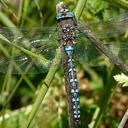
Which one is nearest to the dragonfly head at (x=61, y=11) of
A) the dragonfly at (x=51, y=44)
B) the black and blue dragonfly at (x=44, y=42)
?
the dragonfly at (x=51, y=44)

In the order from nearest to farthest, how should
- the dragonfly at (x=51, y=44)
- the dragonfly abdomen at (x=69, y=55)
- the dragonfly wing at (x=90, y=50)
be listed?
the dragonfly abdomen at (x=69, y=55), the dragonfly at (x=51, y=44), the dragonfly wing at (x=90, y=50)

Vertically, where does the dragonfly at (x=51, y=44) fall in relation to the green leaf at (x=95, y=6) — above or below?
below

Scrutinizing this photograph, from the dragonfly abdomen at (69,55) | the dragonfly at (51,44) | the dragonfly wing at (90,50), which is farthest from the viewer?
the dragonfly wing at (90,50)

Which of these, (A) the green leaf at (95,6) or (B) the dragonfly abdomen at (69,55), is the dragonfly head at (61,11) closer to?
(B) the dragonfly abdomen at (69,55)

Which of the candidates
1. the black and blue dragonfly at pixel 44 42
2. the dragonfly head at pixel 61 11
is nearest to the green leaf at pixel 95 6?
the black and blue dragonfly at pixel 44 42

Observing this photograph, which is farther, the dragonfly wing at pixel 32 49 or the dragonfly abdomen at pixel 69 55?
the dragonfly wing at pixel 32 49

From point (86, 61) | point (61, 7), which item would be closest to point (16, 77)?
point (86, 61)

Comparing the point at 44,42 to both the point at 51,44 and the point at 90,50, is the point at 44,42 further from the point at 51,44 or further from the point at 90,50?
the point at 90,50

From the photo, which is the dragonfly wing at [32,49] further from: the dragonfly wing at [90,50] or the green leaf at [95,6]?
the green leaf at [95,6]

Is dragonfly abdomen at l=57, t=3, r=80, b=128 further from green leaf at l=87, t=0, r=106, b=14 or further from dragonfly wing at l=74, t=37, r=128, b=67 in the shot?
green leaf at l=87, t=0, r=106, b=14

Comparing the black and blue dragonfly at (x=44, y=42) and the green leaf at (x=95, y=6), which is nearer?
the black and blue dragonfly at (x=44, y=42)

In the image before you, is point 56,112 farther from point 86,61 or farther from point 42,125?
point 86,61
